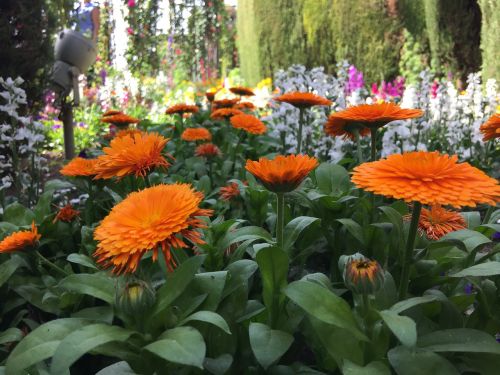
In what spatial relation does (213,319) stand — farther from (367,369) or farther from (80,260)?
(80,260)

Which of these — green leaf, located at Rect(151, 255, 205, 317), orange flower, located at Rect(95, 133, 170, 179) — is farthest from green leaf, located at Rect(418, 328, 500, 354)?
orange flower, located at Rect(95, 133, 170, 179)

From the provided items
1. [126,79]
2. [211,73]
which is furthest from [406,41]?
[211,73]

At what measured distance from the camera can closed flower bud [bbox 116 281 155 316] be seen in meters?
0.75

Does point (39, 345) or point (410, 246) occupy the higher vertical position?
point (410, 246)

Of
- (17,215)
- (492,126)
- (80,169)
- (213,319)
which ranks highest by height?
(492,126)

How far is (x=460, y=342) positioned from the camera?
2.48 ft

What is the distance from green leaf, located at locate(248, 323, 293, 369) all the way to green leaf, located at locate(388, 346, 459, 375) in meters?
0.16

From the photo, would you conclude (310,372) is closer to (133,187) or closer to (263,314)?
(263,314)

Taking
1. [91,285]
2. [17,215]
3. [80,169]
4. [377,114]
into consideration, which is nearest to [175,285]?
[91,285]

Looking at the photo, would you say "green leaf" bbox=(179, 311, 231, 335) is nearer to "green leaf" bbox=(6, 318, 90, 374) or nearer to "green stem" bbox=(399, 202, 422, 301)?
"green leaf" bbox=(6, 318, 90, 374)

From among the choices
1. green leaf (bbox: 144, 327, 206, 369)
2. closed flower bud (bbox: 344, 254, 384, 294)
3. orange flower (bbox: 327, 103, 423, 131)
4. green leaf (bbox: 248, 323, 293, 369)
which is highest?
orange flower (bbox: 327, 103, 423, 131)

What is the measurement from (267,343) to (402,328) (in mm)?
231

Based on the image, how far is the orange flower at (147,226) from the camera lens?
0.74 meters

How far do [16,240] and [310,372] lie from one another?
0.70 m
